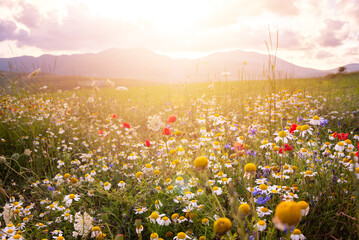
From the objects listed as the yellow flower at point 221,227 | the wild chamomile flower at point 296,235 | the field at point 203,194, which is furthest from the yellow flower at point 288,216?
the wild chamomile flower at point 296,235

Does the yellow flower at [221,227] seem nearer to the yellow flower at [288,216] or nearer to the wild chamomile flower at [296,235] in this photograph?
the yellow flower at [288,216]

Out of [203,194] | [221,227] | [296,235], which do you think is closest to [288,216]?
[221,227]

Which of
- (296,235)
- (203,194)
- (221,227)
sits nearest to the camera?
(221,227)

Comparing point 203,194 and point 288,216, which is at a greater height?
point 288,216

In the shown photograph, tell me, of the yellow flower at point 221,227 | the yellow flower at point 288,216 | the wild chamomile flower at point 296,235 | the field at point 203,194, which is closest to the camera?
the yellow flower at point 288,216

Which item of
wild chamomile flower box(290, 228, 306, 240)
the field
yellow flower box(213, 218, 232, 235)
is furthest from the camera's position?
the field

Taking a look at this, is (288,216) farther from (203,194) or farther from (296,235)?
(203,194)

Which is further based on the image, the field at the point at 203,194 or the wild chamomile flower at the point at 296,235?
the field at the point at 203,194

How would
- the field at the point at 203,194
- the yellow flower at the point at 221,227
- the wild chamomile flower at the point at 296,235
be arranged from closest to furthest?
the yellow flower at the point at 221,227
the wild chamomile flower at the point at 296,235
the field at the point at 203,194

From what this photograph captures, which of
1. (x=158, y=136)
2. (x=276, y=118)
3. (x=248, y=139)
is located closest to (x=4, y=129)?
(x=158, y=136)

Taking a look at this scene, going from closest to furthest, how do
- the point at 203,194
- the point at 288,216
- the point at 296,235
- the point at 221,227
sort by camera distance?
1. the point at 288,216
2. the point at 221,227
3. the point at 296,235
4. the point at 203,194

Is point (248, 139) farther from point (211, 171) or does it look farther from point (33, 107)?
point (33, 107)

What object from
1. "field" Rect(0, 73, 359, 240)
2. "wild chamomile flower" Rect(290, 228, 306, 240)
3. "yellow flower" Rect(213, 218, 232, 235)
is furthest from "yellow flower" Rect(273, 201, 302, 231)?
"wild chamomile flower" Rect(290, 228, 306, 240)

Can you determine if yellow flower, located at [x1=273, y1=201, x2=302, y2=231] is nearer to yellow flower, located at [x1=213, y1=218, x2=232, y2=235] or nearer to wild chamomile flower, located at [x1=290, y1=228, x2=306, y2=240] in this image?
yellow flower, located at [x1=213, y1=218, x2=232, y2=235]
